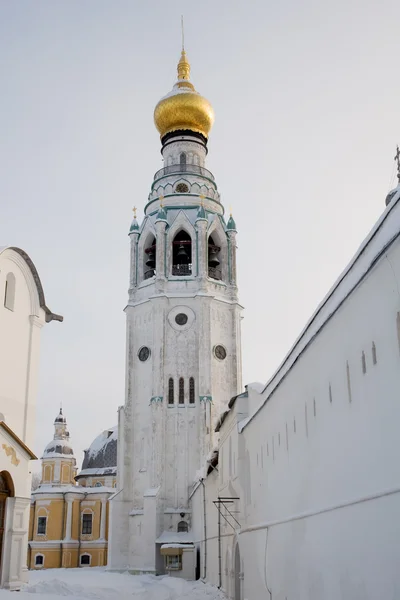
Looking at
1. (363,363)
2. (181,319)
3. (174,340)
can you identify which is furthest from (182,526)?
(363,363)

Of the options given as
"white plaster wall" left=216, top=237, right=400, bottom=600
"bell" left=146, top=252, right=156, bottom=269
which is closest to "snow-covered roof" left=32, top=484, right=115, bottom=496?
"bell" left=146, top=252, right=156, bottom=269

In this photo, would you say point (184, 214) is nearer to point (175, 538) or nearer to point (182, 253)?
point (182, 253)

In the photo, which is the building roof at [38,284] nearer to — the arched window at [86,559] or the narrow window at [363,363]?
the narrow window at [363,363]

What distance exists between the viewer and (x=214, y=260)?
111 feet

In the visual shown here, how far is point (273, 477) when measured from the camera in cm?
1065

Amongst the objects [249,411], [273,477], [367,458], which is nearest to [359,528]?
[367,458]

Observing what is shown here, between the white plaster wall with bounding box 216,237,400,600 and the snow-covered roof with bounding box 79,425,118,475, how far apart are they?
122 ft

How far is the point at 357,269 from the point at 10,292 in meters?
9.18

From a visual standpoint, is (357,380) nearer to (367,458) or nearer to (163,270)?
(367,458)

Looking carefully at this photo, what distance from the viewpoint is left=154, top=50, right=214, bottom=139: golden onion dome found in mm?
35875

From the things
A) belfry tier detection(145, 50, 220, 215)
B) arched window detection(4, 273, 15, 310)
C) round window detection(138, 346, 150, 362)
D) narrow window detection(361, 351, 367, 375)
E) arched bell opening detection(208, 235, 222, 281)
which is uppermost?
belfry tier detection(145, 50, 220, 215)

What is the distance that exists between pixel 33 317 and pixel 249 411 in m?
5.10

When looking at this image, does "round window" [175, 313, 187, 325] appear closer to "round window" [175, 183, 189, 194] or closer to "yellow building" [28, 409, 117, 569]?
"round window" [175, 183, 189, 194]

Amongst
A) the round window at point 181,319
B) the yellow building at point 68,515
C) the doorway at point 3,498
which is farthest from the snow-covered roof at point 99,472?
the doorway at point 3,498
